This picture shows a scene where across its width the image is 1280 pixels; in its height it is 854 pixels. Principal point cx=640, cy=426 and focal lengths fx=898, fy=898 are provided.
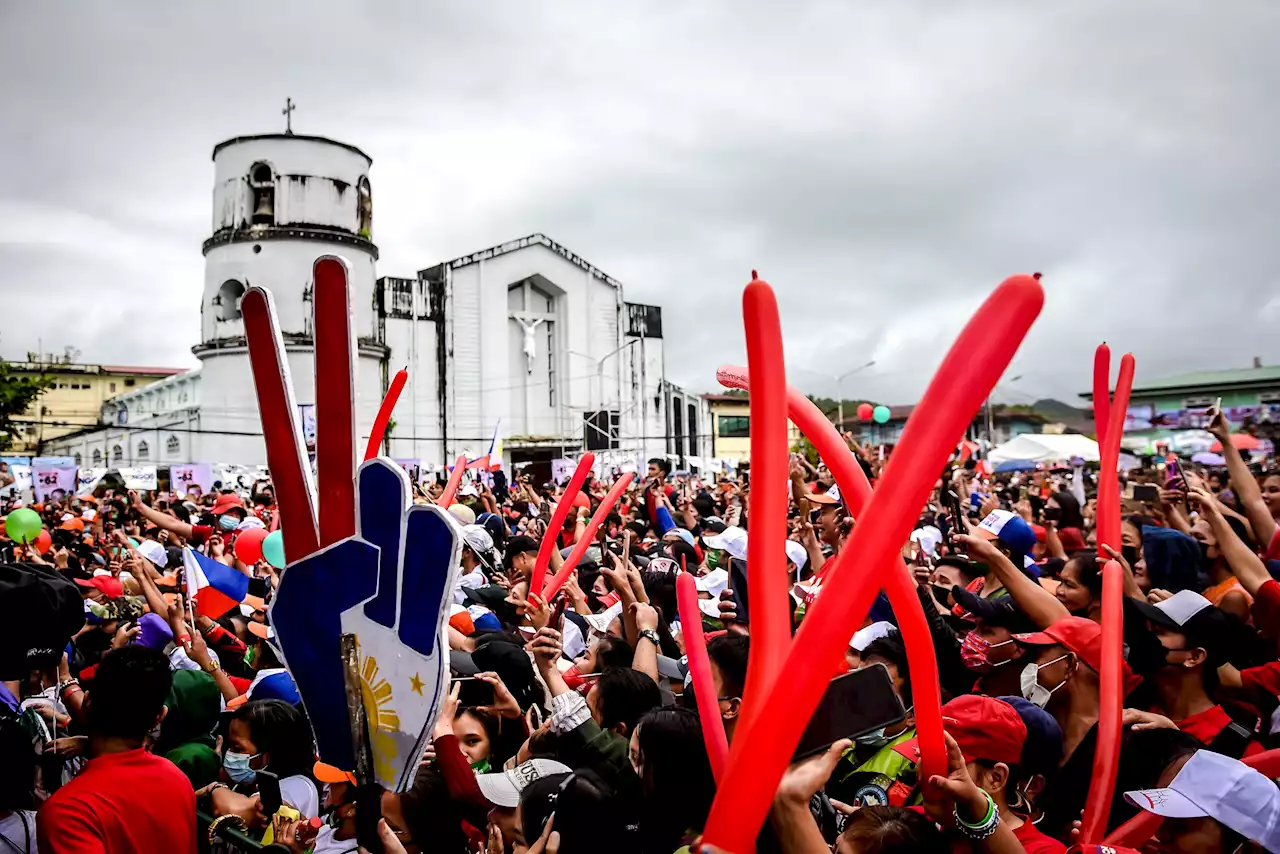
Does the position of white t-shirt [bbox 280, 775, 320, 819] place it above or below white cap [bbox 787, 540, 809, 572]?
below

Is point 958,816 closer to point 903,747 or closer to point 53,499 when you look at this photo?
point 903,747

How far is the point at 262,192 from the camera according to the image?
35.0m

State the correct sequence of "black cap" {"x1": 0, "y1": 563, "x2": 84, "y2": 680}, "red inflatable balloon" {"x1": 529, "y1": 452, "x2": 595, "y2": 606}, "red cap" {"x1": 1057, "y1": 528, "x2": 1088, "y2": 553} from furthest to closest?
1. "red cap" {"x1": 1057, "y1": 528, "x2": 1088, "y2": 553}
2. "red inflatable balloon" {"x1": 529, "y1": 452, "x2": 595, "y2": 606}
3. "black cap" {"x1": 0, "y1": 563, "x2": 84, "y2": 680}

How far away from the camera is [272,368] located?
8.23 feet

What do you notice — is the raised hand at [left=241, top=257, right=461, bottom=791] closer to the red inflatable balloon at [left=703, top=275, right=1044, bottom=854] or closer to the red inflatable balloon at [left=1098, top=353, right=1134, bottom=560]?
the red inflatable balloon at [left=703, top=275, right=1044, bottom=854]

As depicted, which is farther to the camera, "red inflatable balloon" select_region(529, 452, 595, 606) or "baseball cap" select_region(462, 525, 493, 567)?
"baseball cap" select_region(462, 525, 493, 567)

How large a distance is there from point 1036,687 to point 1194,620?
72 centimetres

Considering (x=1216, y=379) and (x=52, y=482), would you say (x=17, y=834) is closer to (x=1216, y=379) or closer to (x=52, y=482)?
(x=52, y=482)

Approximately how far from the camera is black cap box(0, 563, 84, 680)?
3062 mm

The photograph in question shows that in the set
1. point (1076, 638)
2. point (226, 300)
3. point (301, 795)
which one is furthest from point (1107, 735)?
point (226, 300)

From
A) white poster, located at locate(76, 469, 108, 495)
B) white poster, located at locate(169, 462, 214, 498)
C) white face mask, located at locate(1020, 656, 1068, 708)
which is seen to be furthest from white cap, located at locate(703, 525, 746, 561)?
white poster, located at locate(169, 462, 214, 498)

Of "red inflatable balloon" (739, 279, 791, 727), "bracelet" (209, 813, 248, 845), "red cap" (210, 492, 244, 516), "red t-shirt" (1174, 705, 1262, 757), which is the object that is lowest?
"bracelet" (209, 813, 248, 845)

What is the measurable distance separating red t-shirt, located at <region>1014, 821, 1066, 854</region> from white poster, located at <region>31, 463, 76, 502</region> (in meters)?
20.9

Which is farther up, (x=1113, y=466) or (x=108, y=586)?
(x=1113, y=466)
